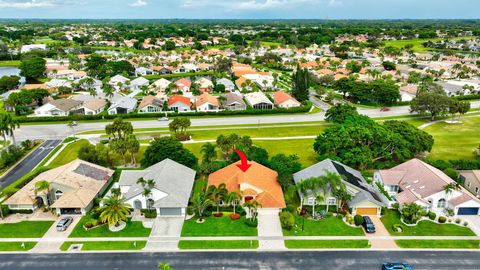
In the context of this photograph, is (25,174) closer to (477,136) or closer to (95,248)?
(95,248)

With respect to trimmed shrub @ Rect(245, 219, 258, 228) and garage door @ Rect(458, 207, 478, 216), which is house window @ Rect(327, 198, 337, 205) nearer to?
trimmed shrub @ Rect(245, 219, 258, 228)

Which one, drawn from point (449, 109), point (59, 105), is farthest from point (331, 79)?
point (59, 105)

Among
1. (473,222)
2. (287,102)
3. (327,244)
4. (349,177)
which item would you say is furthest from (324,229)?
(287,102)

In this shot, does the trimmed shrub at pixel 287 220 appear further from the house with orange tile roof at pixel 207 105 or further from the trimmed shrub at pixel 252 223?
the house with orange tile roof at pixel 207 105

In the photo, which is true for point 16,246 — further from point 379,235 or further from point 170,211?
point 379,235

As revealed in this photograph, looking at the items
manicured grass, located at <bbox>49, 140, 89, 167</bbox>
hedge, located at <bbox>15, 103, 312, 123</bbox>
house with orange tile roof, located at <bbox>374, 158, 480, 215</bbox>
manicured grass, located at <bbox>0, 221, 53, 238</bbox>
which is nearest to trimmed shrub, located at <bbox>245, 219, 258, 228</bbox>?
house with orange tile roof, located at <bbox>374, 158, 480, 215</bbox>

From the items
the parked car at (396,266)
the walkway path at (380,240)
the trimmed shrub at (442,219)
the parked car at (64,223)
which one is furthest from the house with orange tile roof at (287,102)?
the parked car at (64,223)
